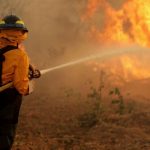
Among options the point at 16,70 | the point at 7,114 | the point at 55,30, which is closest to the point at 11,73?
the point at 16,70

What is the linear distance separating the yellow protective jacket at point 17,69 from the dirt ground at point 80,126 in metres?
3.29

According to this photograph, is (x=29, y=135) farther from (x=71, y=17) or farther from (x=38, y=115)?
(x=71, y=17)

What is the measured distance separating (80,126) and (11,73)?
499 cm

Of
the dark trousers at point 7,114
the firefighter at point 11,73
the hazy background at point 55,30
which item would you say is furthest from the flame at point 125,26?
the dark trousers at point 7,114

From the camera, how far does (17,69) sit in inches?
193

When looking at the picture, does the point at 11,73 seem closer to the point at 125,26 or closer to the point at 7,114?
the point at 7,114

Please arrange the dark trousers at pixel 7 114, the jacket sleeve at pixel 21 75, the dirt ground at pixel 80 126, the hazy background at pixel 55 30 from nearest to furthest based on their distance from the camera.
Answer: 1. the jacket sleeve at pixel 21 75
2. the dark trousers at pixel 7 114
3. the dirt ground at pixel 80 126
4. the hazy background at pixel 55 30

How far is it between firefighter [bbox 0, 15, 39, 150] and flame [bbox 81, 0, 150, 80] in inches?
409

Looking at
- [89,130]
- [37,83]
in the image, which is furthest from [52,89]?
[89,130]

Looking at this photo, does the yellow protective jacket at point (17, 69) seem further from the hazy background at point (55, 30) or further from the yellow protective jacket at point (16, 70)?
the hazy background at point (55, 30)

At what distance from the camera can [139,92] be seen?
1392 cm

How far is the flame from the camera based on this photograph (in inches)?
595

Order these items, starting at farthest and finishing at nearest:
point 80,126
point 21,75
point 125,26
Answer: point 125,26 < point 80,126 < point 21,75

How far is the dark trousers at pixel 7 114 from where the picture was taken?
5.06 m
